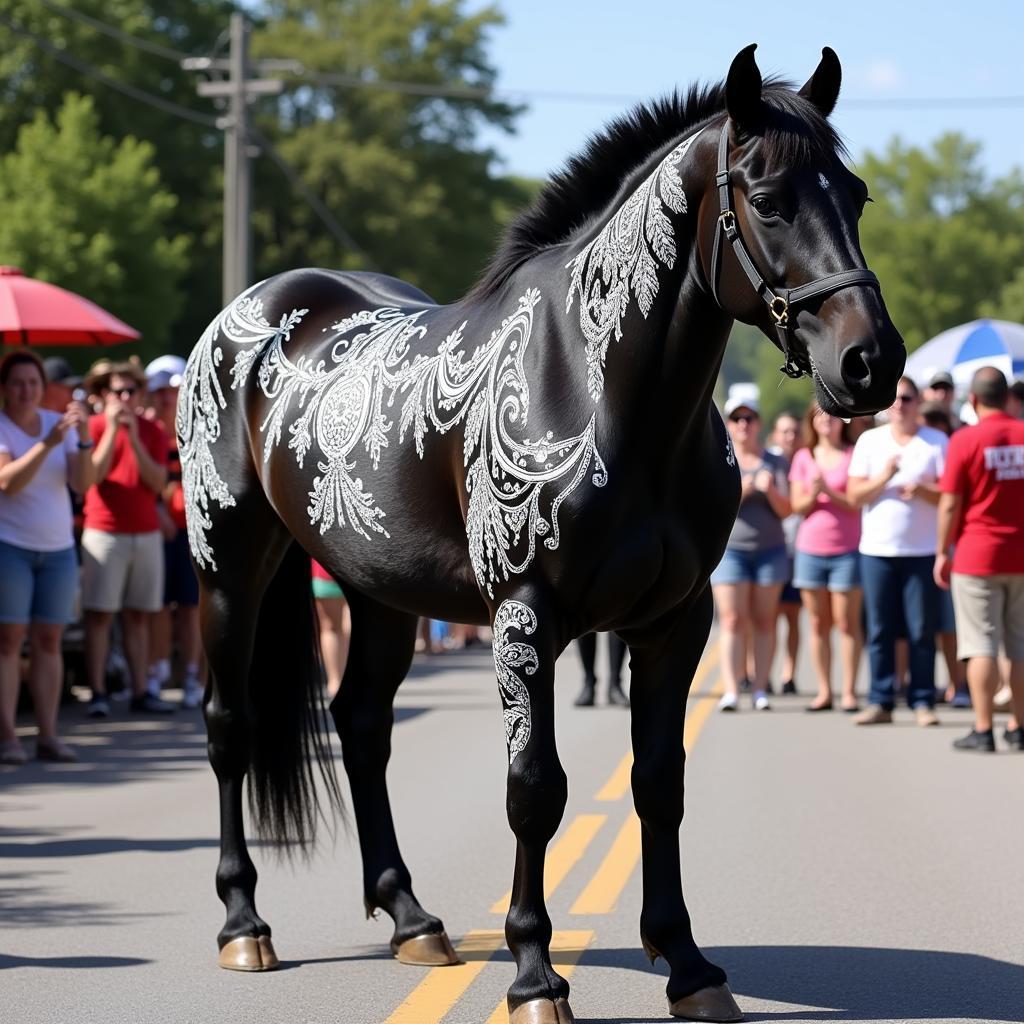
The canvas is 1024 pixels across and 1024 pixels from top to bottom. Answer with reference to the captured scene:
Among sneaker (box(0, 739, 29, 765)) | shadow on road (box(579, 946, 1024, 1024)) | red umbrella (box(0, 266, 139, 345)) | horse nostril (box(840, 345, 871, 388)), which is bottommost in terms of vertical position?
shadow on road (box(579, 946, 1024, 1024))

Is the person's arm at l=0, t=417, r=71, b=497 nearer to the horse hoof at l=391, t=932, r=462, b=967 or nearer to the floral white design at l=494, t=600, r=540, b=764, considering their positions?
the horse hoof at l=391, t=932, r=462, b=967

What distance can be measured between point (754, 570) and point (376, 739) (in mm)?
8344

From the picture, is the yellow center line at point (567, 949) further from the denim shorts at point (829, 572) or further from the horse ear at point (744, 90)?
the denim shorts at point (829, 572)


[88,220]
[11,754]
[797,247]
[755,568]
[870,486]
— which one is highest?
[88,220]

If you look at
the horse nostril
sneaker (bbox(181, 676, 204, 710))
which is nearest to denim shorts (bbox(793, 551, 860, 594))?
sneaker (bbox(181, 676, 204, 710))

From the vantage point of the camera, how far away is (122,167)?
43.2 m

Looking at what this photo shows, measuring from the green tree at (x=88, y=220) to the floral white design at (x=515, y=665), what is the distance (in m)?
37.3

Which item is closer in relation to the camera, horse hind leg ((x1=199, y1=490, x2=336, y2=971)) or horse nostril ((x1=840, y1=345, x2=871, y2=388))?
horse nostril ((x1=840, y1=345, x2=871, y2=388))

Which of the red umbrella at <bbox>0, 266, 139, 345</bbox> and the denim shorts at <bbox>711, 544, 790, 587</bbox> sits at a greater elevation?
the red umbrella at <bbox>0, 266, 139, 345</bbox>

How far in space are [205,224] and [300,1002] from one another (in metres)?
50.8

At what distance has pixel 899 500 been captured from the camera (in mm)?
13297

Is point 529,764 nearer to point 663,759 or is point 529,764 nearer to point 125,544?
→ point 663,759

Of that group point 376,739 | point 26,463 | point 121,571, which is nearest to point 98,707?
point 121,571

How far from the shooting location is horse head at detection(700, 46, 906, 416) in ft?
15.0
